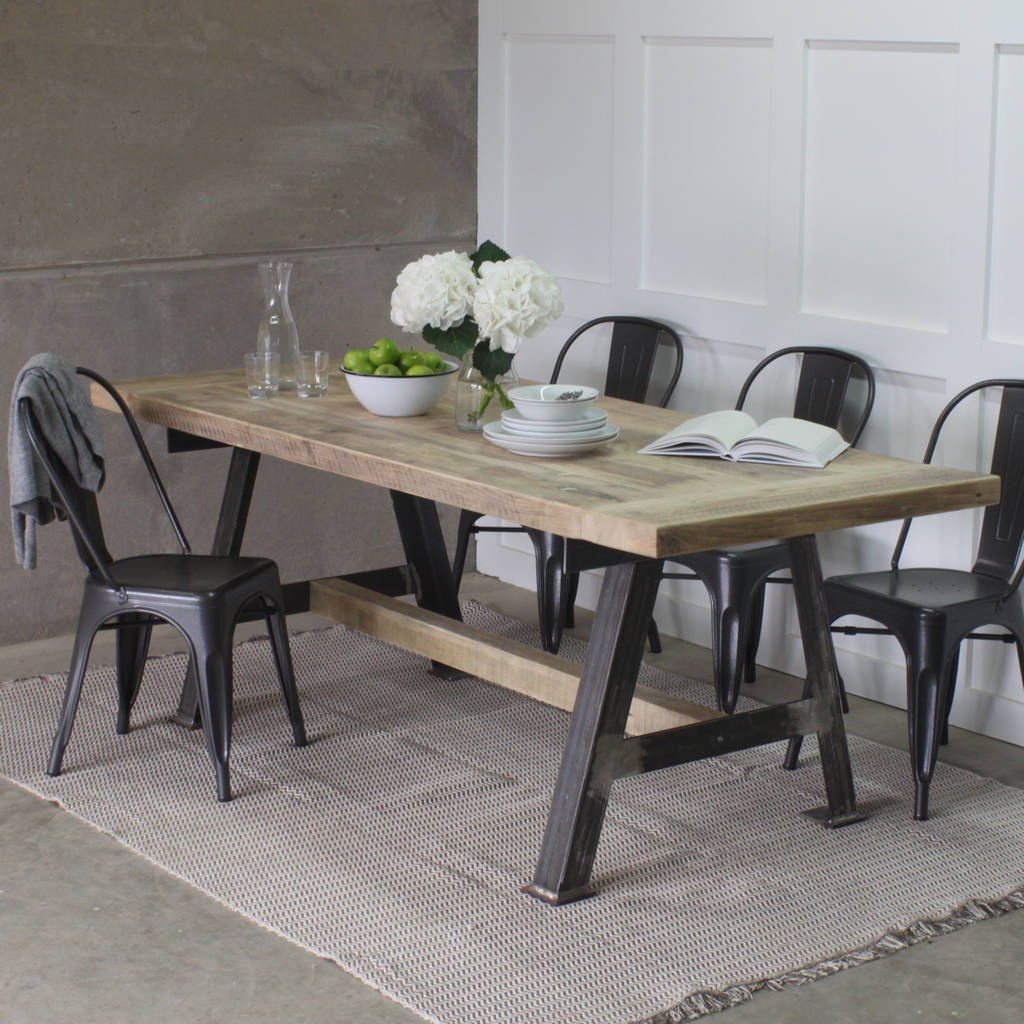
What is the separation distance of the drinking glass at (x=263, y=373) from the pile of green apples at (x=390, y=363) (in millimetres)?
271

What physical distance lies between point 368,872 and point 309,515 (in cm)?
219

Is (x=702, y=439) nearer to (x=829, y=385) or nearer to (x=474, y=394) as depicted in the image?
(x=474, y=394)

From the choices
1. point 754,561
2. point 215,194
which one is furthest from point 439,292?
point 215,194

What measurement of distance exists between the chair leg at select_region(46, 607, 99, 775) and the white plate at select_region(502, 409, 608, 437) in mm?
1066

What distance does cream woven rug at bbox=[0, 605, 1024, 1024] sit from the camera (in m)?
2.73

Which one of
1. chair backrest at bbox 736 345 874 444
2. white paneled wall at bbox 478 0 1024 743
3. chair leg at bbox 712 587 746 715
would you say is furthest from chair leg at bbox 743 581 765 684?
chair backrest at bbox 736 345 874 444

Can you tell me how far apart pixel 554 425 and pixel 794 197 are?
144 centimetres

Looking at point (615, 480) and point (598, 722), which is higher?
point (615, 480)

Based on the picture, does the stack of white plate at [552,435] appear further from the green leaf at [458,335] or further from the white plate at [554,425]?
the green leaf at [458,335]

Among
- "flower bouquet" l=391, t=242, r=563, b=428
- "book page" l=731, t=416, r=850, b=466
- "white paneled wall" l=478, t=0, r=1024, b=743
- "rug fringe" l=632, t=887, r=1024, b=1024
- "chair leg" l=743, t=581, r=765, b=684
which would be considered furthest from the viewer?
"chair leg" l=743, t=581, r=765, b=684

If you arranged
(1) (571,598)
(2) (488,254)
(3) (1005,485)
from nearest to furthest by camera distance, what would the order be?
(2) (488,254), (3) (1005,485), (1) (571,598)

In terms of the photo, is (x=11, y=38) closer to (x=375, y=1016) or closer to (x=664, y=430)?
(x=664, y=430)

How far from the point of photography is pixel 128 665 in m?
3.81

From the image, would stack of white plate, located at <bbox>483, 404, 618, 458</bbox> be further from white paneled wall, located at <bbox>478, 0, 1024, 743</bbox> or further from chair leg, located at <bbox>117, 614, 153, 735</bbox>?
chair leg, located at <bbox>117, 614, 153, 735</bbox>
